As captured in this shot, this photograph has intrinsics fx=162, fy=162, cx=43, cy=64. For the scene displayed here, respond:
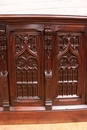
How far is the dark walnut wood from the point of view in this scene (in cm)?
144

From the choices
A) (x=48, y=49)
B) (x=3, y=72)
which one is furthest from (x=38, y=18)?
(x=3, y=72)

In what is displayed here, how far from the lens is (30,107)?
5.18 ft

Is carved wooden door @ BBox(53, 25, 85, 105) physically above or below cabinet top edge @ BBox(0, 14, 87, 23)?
below

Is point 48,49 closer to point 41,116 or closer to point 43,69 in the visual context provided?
point 43,69

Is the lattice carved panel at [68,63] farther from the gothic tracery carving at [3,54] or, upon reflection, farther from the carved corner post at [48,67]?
the gothic tracery carving at [3,54]

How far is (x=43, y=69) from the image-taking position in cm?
154

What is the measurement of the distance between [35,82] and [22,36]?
0.45 meters

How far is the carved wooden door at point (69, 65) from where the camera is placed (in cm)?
148
